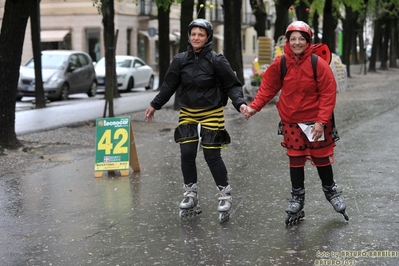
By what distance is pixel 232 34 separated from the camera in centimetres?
2406

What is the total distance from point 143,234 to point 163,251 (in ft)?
2.03

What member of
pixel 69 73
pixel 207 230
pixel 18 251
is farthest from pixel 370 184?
pixel 69 73

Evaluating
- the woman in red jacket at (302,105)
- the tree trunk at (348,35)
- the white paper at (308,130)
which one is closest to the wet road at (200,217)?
the woman in red jacket at (302,105)

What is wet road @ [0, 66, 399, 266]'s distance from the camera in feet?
19.7

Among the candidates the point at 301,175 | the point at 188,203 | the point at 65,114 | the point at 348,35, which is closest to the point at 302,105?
the point at 301,175

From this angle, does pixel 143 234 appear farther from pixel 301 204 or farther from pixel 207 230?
pixel 301 204

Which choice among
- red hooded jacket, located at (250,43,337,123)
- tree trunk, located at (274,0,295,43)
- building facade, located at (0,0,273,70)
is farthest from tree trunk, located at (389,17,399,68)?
red hooded jacket, located at (250,43,337,123)

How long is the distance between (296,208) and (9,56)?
6864 millimetres

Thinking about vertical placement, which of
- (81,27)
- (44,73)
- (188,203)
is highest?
(188,203)

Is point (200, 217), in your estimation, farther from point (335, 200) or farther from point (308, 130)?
point (308, 130)

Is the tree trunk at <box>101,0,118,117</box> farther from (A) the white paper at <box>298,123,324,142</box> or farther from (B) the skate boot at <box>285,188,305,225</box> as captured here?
(A) the white paper at <box>298,123,324,142</box>

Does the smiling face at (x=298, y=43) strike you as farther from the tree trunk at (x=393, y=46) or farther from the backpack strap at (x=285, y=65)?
the tree trunk at (x=393, y=46)

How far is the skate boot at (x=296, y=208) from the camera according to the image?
6871mm

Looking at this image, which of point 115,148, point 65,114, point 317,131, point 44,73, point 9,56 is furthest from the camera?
point 44,73
